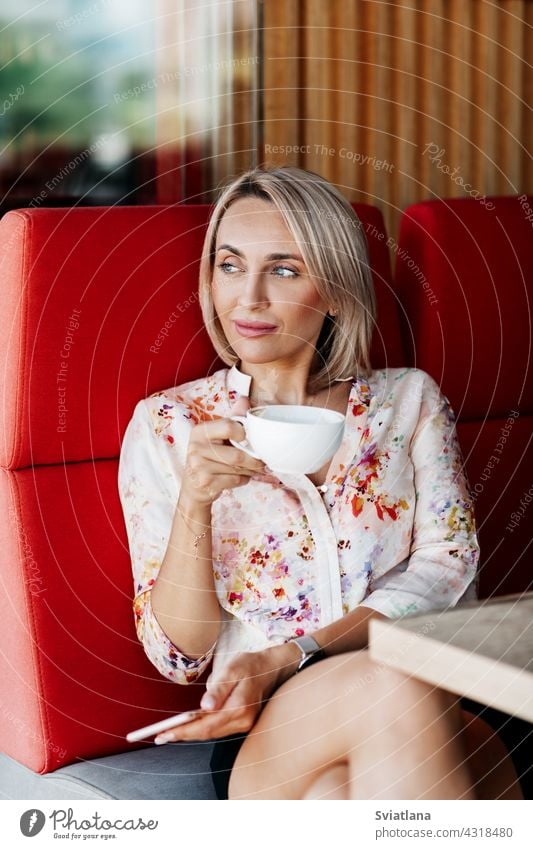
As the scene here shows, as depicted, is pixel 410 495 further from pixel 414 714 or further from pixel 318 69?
pixel 318 69

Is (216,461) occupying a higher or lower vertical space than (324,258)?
lower

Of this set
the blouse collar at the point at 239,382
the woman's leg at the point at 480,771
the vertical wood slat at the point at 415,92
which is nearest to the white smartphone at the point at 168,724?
the woman's leg at the point at 480,771

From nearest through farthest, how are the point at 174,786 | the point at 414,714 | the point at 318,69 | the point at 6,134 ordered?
1. the point at 414,714
2. the point at 174,786
3. the point at 6,134
4. the point at 318,69

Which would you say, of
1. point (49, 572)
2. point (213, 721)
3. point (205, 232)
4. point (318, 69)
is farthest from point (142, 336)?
Answer: point (318, 69)

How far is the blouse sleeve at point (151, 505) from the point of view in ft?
3.08

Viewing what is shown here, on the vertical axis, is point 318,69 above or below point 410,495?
above

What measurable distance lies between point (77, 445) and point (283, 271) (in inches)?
9.3

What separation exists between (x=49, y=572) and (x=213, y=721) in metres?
0.22

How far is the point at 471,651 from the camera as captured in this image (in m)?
0.66

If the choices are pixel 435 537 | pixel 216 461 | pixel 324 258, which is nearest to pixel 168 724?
pixel 216 461

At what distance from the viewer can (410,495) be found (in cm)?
102

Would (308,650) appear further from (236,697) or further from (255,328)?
(255,328)

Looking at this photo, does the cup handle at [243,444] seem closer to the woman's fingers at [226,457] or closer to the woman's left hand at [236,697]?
the woman's fingers at [226,457]

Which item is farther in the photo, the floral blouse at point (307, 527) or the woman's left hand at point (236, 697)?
the floral blouse at point (307, 527)
